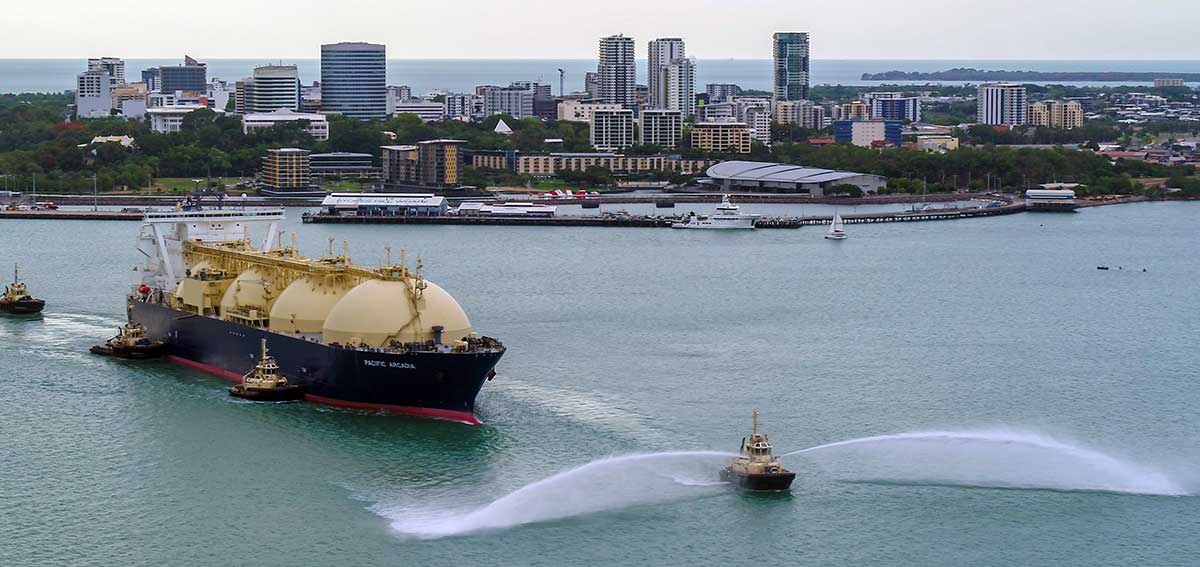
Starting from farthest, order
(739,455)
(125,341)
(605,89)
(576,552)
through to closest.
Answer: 1. (605,89)
2. (125,341)
3. (739,455)
4. (576,552)

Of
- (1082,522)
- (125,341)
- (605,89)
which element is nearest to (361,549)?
(1082,522)

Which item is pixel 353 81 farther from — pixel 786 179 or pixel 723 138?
pixel 786 179

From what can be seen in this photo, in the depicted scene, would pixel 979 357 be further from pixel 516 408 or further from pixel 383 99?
pixel 383 99

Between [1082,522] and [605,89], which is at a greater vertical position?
[605,89]

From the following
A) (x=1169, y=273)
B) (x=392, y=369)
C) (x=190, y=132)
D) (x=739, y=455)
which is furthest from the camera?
(x=190, y=132)

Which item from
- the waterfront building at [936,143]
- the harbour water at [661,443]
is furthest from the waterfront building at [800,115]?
the harbour water at [661,443]

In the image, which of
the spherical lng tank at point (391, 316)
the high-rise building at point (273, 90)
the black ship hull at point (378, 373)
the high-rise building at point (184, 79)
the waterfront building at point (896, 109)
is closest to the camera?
the black ship hull at point (378, 373)

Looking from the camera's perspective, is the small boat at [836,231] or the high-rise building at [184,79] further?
the high-rise building at [184,79]

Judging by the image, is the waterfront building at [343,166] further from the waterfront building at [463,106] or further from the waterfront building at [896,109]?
the waterfront building at [896,109]
